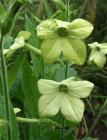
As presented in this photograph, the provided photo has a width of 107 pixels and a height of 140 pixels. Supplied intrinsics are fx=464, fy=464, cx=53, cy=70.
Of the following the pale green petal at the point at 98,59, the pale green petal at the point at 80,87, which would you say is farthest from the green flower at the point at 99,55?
the pale green petal at the point at 80,87

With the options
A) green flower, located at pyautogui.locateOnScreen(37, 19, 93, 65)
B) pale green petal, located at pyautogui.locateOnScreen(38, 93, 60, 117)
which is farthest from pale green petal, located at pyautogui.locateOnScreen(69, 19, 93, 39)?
pale green petal, located at pyautogui.locateOnScreen(38, 93, 60, 117)

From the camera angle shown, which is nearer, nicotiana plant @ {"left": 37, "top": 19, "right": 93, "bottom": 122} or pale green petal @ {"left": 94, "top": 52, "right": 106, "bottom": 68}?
nicotiana plant @ {"left": 37, "top": 19, "right": 93, "bottom": 122}

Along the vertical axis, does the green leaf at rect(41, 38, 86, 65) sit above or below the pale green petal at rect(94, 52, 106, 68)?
above

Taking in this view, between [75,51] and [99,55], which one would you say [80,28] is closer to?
[75,51]

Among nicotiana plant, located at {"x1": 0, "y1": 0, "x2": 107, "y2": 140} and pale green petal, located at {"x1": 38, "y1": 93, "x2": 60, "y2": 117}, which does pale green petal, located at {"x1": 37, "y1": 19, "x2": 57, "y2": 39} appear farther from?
pale green petal, located at {"x1": 38, "y1": 93, "x2": 60, "y2": 117}

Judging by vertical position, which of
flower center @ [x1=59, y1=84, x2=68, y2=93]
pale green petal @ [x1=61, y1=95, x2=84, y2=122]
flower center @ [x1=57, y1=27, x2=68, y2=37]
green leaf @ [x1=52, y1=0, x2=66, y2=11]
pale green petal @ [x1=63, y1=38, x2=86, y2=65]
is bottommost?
pale green petal @ [x1=61, y1=95, x2=84, y2=122]

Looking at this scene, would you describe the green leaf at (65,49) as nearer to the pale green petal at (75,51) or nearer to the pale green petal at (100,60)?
the pale green petal at (75,51)

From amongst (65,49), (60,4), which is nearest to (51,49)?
(65,49)
